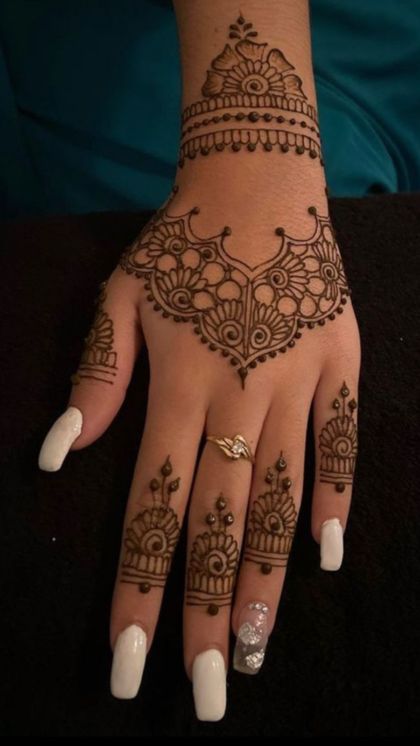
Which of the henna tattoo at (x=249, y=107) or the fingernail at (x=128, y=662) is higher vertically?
the henna tattoo at (x=249, y=107)

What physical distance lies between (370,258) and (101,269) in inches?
12.1

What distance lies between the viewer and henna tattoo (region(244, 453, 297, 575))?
1.91ft

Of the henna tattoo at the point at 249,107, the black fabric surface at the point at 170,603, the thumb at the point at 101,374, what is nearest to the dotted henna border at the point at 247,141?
the henna tattoo at the point at 249,107

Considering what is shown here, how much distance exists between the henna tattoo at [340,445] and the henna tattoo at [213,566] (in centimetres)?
11

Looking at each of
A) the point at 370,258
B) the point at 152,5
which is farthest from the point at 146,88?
the point at 370,258

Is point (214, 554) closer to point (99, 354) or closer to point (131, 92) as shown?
point (99, 354)

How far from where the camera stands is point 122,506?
60 centimetres

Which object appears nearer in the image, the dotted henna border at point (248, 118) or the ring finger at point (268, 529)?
the ring finger at point (268, 529)

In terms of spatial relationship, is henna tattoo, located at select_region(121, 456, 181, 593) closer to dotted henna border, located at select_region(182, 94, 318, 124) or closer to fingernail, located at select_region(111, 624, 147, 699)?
fingernail, located at select_region(111, 624, 147, 699)

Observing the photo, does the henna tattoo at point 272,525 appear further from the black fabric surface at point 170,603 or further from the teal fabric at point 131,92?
the teal fabric at point 131,92

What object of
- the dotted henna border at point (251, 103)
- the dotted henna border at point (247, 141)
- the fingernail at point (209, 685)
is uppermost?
the dotted henna border at point (251, 103)

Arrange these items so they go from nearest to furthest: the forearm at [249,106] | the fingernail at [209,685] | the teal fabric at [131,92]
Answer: the fingernail at [209,685] → the forearm at [249,106] → the teal fabric at [131,92]

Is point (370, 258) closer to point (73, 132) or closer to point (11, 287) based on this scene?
point (11, 287)

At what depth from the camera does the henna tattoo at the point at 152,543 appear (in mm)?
567
